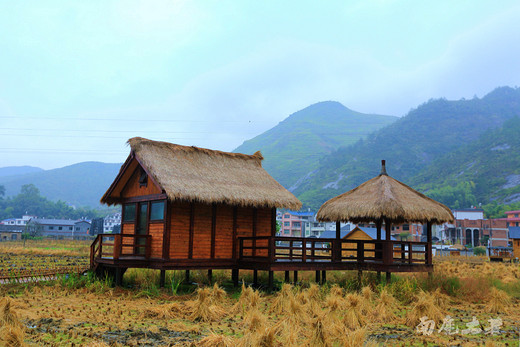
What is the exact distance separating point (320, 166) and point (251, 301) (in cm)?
18794

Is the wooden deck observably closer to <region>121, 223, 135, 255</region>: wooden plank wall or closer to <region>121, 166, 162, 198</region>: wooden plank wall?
<region>121, 223, 135, 255</region>: wooden plank wall

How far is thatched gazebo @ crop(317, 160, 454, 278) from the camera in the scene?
56.0ft

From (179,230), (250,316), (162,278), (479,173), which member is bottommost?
(250,316)

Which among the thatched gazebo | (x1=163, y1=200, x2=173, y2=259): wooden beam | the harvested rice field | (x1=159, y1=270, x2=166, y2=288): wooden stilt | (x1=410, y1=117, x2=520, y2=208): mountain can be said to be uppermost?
(x1=410, y1=117, x2=520, y2=208): mountain

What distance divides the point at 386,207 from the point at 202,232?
6.70 m

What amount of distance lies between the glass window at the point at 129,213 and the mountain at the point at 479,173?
402 ft

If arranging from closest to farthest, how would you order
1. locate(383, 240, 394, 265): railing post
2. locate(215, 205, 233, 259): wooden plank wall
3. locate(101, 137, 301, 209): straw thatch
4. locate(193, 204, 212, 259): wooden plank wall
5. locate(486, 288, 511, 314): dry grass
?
locate(486, 288, 511, 314): dry grass < locate(101, 137, 301, 209): straw thatch < locate(193, 204, 212, 259): wooden plank wall < locate(215, 205, 233, 259): wooden plank wall < locate(383, 240, 394, 265): railing post

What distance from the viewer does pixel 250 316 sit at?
33.4 ft

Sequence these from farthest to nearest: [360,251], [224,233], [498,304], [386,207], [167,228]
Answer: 1. [360,251]
2. [224,233]
3. [386,207]
4. [167,228]
5. [498,304]

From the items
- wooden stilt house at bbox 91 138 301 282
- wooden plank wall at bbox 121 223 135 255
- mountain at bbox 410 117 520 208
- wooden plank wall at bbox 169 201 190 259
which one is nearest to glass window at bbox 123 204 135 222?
wooden stilt house at bbox 91 138 301 282

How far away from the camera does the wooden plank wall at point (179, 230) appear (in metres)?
16.0

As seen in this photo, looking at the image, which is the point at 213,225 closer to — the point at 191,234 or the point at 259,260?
the point at 191,234

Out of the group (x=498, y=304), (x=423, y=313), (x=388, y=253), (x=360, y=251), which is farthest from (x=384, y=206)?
(x=423, y=313)

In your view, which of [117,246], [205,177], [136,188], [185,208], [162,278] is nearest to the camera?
[162,278]
